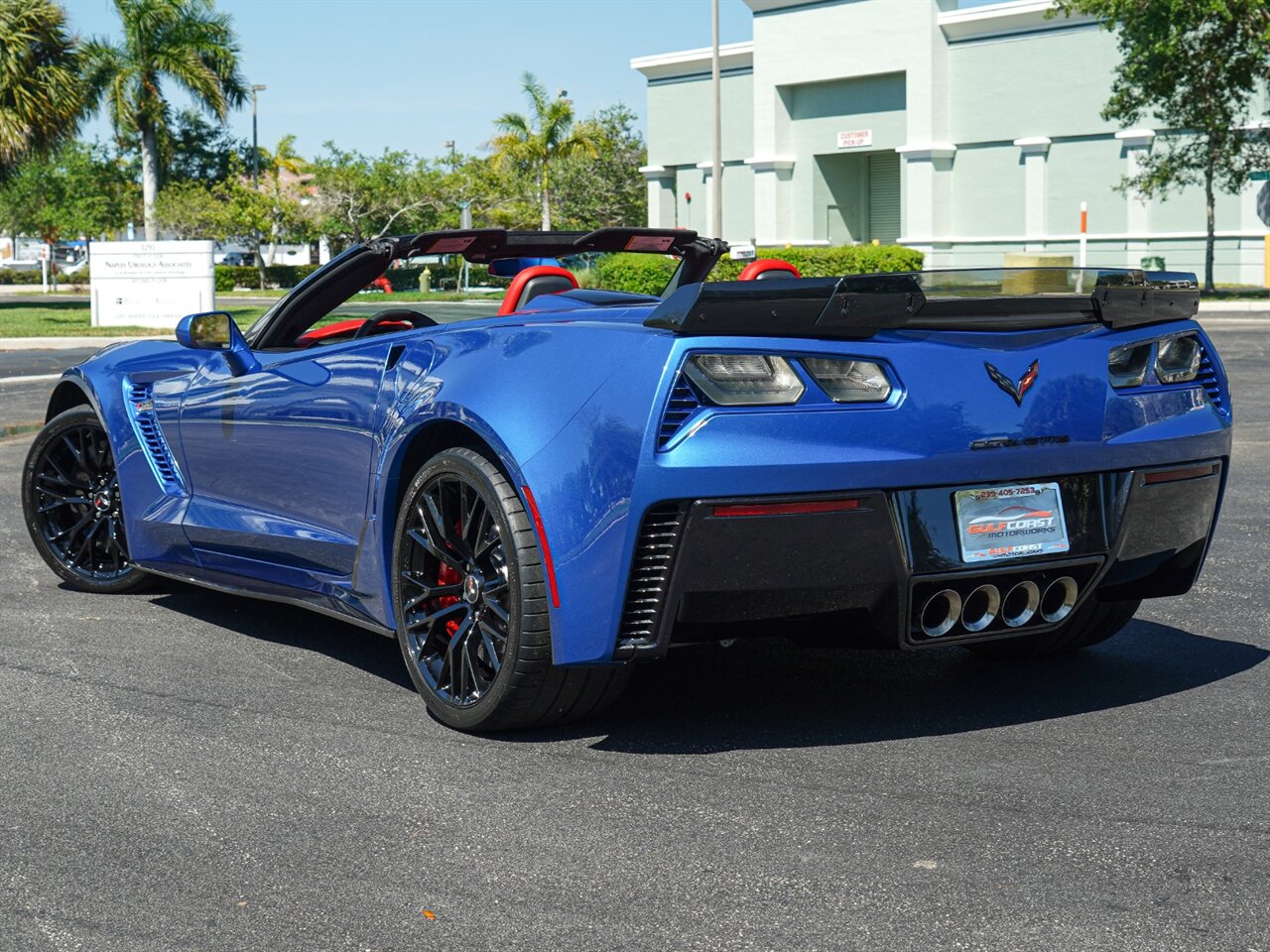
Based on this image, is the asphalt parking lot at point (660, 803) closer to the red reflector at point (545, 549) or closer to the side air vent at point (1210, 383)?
the red reflector at point (545, 549)

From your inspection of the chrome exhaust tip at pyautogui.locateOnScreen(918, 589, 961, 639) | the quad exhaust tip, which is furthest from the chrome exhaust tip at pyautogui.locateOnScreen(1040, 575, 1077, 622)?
the chrome exhaust tip at pyautogui.locateOnScreen(918, 589, 961, 639)

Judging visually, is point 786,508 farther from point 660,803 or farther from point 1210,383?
point 1210,383

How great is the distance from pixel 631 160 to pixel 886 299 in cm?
6277

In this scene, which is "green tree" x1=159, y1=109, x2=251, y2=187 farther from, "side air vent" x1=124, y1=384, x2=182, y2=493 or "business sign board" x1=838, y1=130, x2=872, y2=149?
"side air vent" x1=124, y1=384, x2=182, y2=493

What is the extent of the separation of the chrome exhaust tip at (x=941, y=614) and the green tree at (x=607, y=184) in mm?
55759

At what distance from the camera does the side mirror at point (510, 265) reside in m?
5.32

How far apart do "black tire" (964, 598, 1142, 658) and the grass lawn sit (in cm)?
2060

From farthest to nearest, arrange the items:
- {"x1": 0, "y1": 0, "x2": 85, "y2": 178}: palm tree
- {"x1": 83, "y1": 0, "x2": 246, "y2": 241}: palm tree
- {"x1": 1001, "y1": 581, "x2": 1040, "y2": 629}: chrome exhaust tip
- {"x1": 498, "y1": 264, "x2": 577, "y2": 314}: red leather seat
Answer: {"x1": 83, "y1": 0, "x2": 246, "y2": 241}: palm tree
{"x1": 0, "y1": 0, "x2": 85, "y2": 178}: palm tree
{"x1": 498, "y1": 264, "x2": 577, "y2": 314}: red leather seat
{"x1": 1001, "y1": 581, "x2": 1040, "y2": 629}: chrome exhaust tip

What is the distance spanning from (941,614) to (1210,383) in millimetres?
1190

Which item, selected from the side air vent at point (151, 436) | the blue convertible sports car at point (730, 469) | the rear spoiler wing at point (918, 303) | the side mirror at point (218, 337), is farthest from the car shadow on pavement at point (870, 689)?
the side air vent at point (151, 436)

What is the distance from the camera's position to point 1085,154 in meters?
46.8

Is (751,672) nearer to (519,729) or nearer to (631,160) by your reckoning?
(519,729)

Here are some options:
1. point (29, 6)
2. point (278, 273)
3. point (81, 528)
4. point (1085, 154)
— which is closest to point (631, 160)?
point (278, 273)

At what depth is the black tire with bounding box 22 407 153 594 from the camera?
20.1ft
